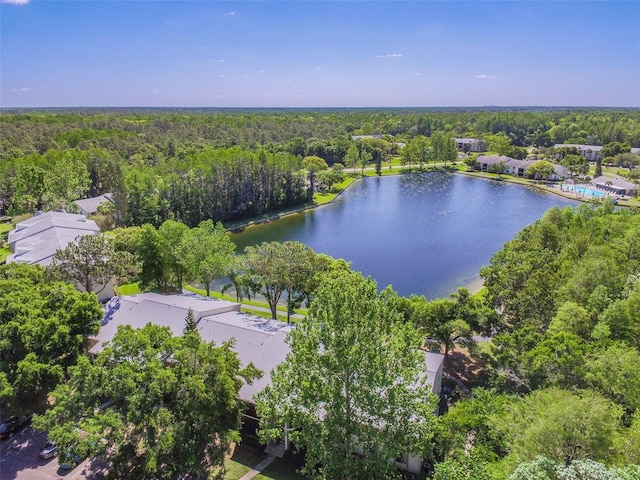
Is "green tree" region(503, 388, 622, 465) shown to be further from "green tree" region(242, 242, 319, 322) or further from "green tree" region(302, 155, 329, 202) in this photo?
"green tree" region(302, 155, 329, 202)

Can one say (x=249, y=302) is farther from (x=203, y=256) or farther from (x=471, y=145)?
(x=471, y=145)

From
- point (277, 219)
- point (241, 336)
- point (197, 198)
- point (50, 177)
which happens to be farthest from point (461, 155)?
point (241, 336)

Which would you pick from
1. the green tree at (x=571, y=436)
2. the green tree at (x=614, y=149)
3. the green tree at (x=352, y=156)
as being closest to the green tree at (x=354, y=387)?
the green tree at (x=571, y=436)

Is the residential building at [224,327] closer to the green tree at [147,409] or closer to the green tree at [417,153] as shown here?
the green tree at [147,409]

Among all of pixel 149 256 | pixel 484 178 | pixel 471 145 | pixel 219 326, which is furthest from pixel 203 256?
pixel 471 145

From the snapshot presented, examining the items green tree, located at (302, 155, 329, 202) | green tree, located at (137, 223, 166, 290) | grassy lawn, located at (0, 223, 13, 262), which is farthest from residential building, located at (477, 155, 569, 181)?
grassy lawn, located at (0, 223, 13, 262)

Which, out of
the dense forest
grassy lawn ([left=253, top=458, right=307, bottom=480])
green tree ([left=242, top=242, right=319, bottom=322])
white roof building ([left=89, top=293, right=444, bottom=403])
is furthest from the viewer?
the dense forest

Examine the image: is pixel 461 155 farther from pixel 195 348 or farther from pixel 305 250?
pixel 195 348
